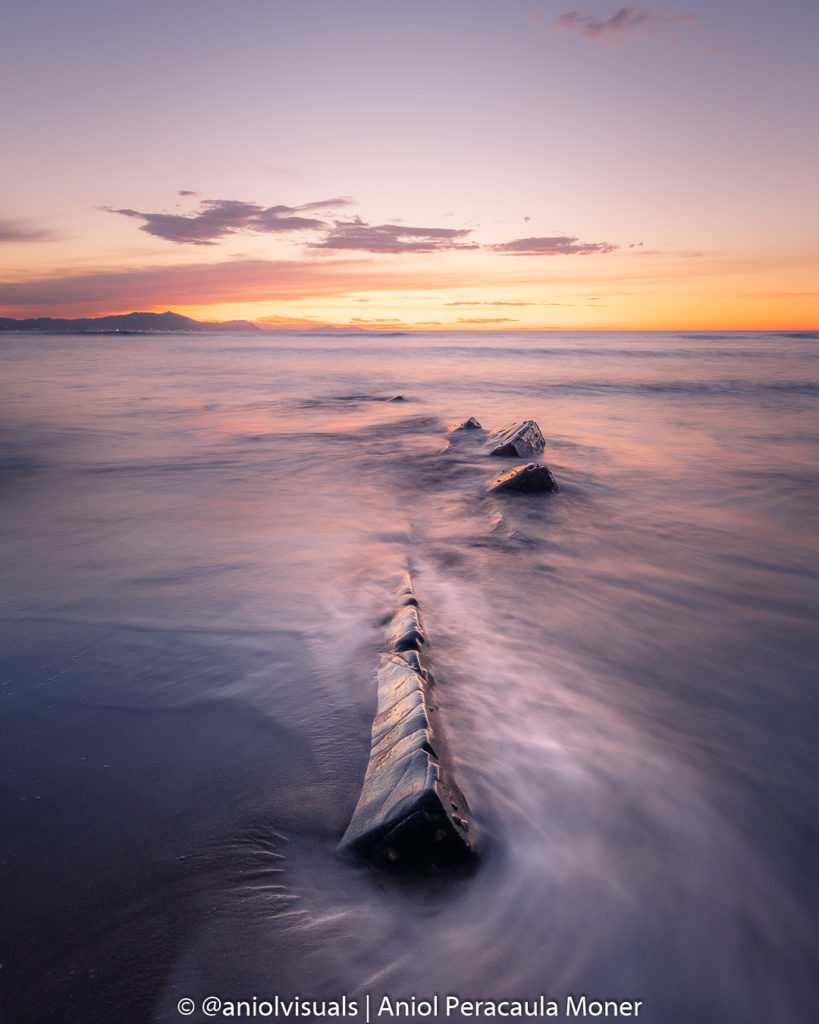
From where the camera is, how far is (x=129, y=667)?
10.9 ft

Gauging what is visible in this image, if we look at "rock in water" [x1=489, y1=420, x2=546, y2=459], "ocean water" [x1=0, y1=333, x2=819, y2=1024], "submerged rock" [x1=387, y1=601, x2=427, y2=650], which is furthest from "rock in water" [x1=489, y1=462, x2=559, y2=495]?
"submerged rock" [x1=387, y1=601, x2=427, y2=650]

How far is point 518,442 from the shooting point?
394 inches

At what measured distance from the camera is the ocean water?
1.70 m

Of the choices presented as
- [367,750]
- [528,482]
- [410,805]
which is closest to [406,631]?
[367,750]

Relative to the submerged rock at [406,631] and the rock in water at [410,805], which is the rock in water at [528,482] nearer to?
the submerged rock at [406,631]

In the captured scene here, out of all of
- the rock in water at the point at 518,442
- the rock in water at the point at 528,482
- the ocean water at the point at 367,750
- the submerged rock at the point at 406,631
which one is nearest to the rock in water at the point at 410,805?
the ocean water at the point at 367,750

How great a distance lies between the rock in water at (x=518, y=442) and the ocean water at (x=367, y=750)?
2.47 meters

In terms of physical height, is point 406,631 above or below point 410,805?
below

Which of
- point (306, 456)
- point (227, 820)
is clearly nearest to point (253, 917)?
point (227, 820)

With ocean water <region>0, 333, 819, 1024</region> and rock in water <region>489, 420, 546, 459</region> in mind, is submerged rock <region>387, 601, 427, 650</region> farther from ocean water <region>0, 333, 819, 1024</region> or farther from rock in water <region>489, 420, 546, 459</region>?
rock in water <region>489, 420, 546, 459</region>

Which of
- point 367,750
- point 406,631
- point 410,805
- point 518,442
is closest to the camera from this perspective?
point 410,805

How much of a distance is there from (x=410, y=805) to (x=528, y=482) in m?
5.99

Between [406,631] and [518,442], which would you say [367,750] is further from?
[518,442]

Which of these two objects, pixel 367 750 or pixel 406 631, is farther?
pixel 406 631
